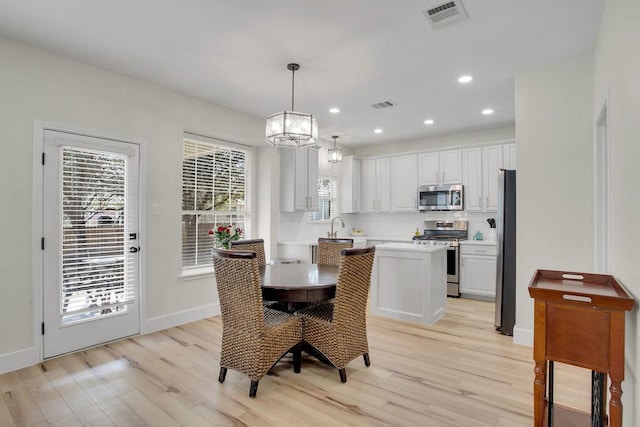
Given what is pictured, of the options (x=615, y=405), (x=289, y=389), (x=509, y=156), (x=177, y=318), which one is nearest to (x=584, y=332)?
(x=615, y=405)

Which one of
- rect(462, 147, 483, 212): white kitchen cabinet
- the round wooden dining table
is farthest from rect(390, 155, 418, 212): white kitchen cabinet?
the round wooden dining table

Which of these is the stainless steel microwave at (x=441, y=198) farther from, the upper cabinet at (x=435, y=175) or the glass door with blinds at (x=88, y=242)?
the glass door with blinds at (x=88, y=242)

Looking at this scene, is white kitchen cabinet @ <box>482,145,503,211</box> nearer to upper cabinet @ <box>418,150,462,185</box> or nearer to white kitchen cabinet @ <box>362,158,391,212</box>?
upper cabinet @ <box>418,150,462,185</box>

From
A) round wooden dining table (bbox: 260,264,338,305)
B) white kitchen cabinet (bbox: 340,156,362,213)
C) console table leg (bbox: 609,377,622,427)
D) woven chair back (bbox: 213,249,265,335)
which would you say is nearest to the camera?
console table leg (bbox: 609,377,622,427)

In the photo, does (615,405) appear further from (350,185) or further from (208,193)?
(350,185)

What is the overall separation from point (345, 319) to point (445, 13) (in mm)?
2285

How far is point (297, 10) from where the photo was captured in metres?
2.39

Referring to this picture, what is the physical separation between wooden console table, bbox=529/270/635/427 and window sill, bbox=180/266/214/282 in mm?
3528

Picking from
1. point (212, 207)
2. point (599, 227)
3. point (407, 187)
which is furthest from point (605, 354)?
point (407, 187)

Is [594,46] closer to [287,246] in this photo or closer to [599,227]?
[599,227]

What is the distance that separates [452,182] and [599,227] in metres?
2.95

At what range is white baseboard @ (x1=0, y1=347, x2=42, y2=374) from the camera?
2.75 m

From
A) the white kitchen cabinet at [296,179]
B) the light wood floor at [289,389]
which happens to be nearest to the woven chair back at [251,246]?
the light wood floor at [289,389]

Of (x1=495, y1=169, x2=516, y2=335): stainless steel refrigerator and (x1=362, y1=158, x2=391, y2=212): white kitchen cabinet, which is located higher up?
(x1=362, y1=158, x2=391, y2=212): white kitchen cabinet
